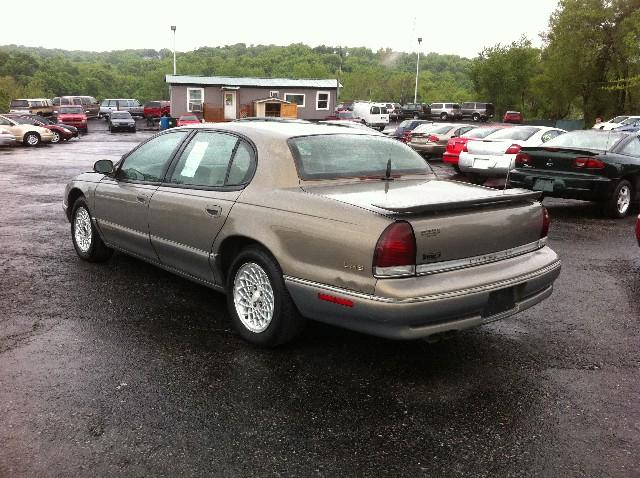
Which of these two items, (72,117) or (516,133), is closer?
(516,133)

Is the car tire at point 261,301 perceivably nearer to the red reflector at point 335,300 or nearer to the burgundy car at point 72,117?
the red reflector at point 335,300

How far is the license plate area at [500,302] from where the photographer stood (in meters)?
3.81

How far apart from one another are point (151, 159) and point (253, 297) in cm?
193

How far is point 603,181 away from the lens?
379 inches

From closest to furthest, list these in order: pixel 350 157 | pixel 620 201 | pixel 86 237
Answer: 1. pixel 350 157
2. pixel 86 237
3. pixel 620 201

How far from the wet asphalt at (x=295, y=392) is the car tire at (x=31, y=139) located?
2327cm

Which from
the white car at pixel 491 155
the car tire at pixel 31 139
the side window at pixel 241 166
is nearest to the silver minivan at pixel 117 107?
the car tire at pixel 31 139

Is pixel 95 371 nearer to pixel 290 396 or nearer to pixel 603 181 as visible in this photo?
pixel 290 396

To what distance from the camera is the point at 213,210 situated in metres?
4.47

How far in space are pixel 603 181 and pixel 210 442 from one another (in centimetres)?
859

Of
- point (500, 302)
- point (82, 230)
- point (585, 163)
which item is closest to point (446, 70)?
point (585, 163)

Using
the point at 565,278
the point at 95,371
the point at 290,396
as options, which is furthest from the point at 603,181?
the point at 95,371

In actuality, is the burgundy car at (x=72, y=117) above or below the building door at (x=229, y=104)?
below

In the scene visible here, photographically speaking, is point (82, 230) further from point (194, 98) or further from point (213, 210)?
point (194, 98)
